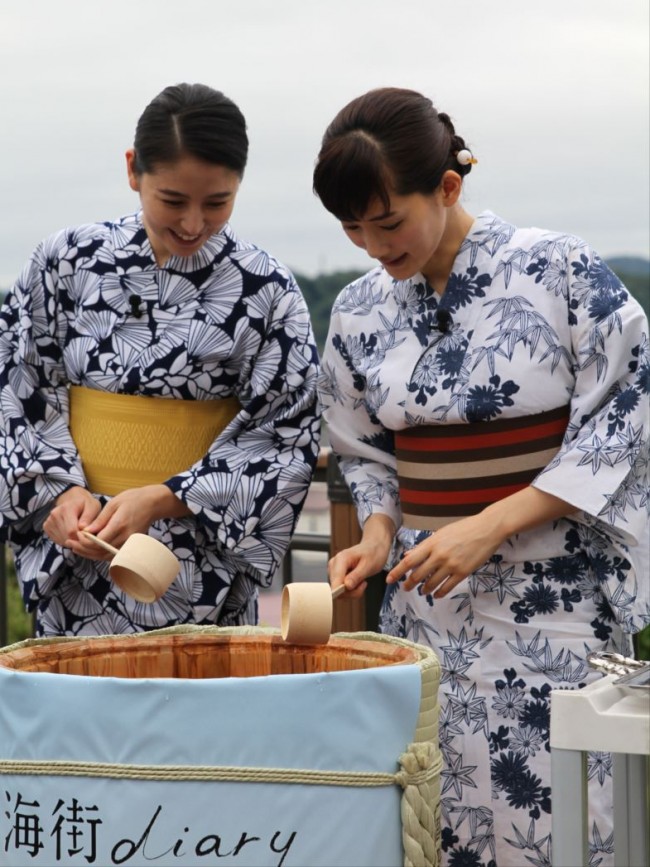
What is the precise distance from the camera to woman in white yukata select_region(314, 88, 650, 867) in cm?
196

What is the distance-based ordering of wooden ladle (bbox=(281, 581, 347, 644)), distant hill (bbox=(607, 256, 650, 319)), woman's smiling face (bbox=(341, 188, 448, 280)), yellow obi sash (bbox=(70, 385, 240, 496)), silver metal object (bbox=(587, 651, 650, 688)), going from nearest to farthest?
silver metal object (bbox=(587, 651, 650, 688)) < wooden ladle (bbox=(281, 581, 347, 644)) < woman's smiling face (bbox=(341, 188, 448, 280)) < yellow obi sash (bbox=(70, 385, 240, 496)) < distant hill (bbox=(607, 256, 650, 319))

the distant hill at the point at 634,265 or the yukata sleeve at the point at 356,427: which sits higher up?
the distant hill at the point at 634,265

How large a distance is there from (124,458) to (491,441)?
0.76m

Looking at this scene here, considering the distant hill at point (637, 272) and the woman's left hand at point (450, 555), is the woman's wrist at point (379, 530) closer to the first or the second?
the woman's left hand at point (450, 555)

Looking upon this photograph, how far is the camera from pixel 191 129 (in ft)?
7.58

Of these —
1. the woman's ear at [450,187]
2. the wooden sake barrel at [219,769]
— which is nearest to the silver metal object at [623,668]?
the wooden sake barrel at [219,769]

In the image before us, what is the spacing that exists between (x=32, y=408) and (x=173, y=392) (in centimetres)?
33

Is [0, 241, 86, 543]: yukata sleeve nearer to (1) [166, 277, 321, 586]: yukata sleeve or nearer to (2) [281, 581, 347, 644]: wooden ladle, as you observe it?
(1) [166, 277, 321, 586]: yukata sleeve

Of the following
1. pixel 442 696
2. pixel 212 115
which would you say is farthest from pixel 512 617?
pixel 212 115

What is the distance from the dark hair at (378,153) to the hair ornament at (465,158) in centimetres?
4

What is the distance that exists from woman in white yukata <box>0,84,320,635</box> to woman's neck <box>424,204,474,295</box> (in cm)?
40

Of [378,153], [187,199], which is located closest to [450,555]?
[378,153]

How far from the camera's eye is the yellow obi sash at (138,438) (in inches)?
93.4

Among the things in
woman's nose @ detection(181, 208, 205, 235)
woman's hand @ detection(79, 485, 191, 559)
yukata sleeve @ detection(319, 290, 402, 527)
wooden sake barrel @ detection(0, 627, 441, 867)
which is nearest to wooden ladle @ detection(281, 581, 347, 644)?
wooden sake barrel @ detection(0, 627, 441, 867)
